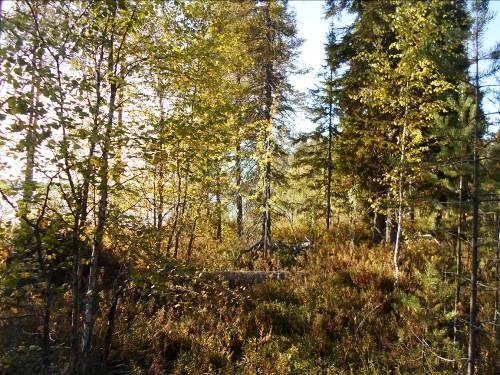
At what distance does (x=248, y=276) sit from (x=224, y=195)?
116 inches

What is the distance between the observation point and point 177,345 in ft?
28.6

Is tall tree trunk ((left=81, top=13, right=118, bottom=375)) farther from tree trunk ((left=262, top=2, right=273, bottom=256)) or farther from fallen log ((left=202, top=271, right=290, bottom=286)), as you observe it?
tree trunk ((left=262, top=2, right=273, bottom=256))

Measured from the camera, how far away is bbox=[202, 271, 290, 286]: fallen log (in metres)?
12.0

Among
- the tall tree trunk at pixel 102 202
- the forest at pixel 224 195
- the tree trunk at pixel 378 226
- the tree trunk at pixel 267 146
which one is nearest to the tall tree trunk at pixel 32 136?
the forest at pixel 224 195

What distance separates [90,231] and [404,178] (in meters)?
10.2

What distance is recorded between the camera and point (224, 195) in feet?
40.9

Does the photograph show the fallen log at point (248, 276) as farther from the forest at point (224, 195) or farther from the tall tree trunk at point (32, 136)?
the tall tree trunk at point (32, 136)

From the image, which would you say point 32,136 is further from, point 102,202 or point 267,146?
point 267,146

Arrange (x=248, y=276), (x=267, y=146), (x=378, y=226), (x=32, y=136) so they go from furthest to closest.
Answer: (x=378, y=226) → (x=267, y=146) → (x=248, y=276) → (x=32, y=136)

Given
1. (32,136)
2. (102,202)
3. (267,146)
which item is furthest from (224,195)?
(32,136)

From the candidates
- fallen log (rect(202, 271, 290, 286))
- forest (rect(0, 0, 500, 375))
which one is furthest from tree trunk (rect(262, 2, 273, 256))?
fallen log (rect(202, 271, 290, 286))

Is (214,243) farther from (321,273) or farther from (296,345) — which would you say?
(296,345)

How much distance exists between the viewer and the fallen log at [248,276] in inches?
473

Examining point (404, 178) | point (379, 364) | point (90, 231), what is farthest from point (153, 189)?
point (404, 178)
